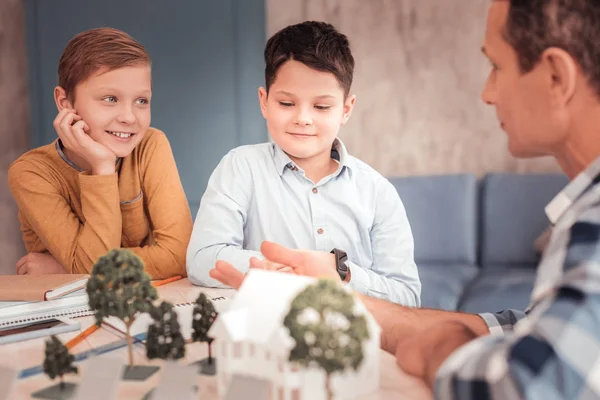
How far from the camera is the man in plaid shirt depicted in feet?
1.81

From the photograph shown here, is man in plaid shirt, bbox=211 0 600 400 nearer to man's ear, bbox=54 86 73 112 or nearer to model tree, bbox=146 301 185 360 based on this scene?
model tree, bbox=146 301 185 360

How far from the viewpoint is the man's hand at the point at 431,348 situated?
2.55 feet

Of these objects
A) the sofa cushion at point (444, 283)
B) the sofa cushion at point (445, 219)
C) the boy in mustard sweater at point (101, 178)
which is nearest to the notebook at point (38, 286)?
the boy in mustard sweater at point (101, 178)

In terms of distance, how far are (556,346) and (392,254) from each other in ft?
3.48

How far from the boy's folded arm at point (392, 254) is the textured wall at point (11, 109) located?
2504 mm

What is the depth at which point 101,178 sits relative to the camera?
1.61 m

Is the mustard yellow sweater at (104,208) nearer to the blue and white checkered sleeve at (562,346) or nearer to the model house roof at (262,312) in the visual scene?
the model house roof at (262,312)

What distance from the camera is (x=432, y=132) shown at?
3.47m

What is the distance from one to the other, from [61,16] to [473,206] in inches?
96.2

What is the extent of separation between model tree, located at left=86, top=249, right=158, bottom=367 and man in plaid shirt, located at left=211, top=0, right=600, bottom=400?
37 centimetres

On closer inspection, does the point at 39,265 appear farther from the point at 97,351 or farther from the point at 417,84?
the point at 417,84

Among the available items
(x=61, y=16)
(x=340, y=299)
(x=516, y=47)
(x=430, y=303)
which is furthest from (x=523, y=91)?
(x=61, y=16)

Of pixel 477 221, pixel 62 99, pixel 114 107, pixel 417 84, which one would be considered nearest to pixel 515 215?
pixel 477 221

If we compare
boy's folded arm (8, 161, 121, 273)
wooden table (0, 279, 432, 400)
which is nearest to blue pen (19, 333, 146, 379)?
wooden table (0, 279, 432, 400)
